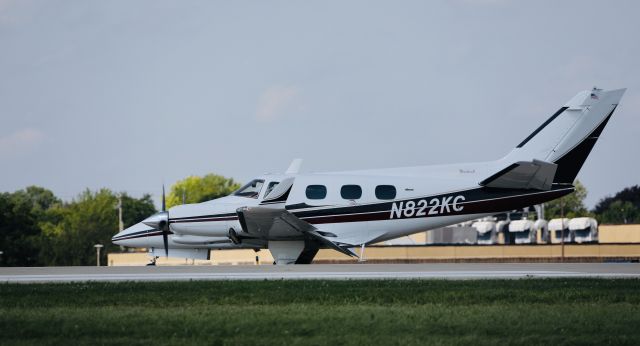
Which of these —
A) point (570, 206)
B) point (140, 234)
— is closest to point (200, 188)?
point (570, 206)

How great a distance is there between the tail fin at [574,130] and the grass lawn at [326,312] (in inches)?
499

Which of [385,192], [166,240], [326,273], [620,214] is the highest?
[620,214]

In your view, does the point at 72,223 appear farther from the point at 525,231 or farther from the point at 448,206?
the point at 448,206

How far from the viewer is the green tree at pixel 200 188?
168 meters

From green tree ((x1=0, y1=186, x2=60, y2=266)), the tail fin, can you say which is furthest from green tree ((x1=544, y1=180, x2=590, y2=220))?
the tail fin

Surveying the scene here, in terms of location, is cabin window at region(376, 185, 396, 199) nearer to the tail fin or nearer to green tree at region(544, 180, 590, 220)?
the tail fin

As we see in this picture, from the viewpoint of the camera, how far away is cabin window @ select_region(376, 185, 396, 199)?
33.0 m

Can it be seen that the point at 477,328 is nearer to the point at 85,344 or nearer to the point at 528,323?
the point at 528,323

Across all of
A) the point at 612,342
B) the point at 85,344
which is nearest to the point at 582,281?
the point at 612,342

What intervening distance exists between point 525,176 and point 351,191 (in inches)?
210

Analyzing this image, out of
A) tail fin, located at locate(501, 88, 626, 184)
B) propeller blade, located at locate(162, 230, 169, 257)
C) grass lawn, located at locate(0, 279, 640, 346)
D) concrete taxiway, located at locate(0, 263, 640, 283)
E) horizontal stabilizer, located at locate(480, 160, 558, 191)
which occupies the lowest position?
grass lawn, located at locate(0, 279, 640, 346)

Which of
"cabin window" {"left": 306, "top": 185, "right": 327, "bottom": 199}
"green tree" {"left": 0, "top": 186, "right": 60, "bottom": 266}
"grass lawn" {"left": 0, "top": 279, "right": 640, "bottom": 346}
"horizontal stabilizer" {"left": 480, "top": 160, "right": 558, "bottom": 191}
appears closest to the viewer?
"grass lawn" {"left": 0, "top": 279, "right": 640, "bottom": 346}

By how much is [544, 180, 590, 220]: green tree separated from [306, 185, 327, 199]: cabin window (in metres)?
122

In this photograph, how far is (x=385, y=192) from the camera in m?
33.1
